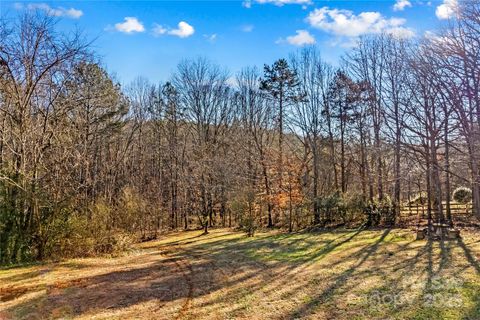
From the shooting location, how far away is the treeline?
8250mm

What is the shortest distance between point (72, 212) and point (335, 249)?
817 centimetres

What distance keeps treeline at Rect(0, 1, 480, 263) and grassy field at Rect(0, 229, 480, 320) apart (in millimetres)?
2050

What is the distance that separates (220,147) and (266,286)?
60.9 ft

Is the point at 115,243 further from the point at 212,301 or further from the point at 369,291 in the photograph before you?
the point at 369,291

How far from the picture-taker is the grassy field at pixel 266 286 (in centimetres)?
530

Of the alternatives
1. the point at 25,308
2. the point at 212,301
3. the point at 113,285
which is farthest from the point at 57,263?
the point at 212,301

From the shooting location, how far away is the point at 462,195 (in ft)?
69.1

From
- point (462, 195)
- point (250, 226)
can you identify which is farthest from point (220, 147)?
point (462, 195)

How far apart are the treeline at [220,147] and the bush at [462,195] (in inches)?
91.5

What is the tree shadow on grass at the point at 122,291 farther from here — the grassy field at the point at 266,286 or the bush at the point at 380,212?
the bush at the point at 380,212

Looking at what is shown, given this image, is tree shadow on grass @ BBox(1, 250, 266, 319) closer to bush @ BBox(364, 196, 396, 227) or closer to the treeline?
the treeline

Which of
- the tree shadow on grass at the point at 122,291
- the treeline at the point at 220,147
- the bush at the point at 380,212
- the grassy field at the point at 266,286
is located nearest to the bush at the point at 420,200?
the treeline at the point at 220,147

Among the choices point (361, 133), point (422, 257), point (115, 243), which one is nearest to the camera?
point (422, 257)

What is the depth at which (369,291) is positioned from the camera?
5.97 meters
